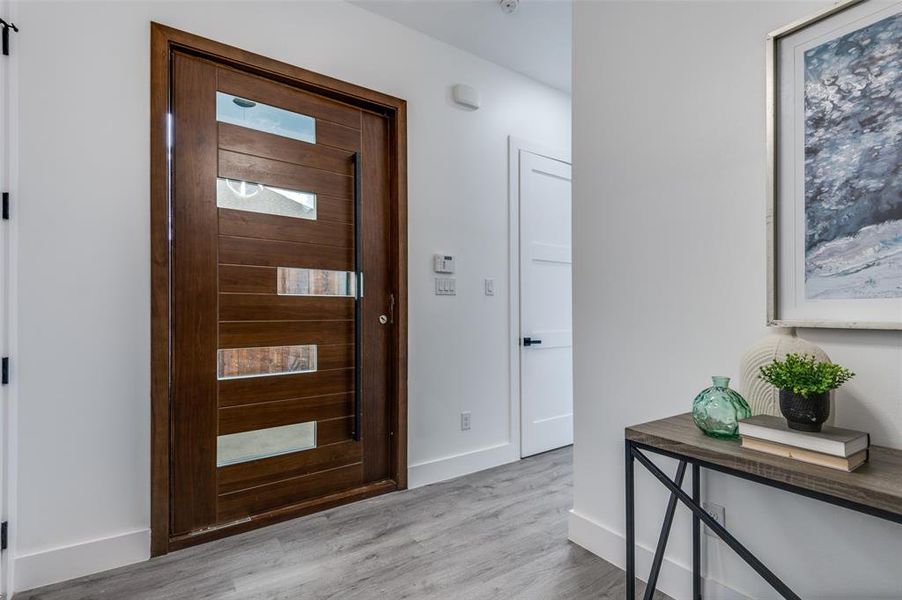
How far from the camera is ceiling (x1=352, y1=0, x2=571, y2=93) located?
2.54 meters

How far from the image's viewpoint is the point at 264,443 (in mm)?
2289

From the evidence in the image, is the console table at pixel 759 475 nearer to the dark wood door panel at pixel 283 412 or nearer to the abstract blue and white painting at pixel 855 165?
the abstract blue and white painting at pixel 855 165

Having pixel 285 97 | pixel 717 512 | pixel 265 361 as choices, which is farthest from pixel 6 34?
pixel 717 512

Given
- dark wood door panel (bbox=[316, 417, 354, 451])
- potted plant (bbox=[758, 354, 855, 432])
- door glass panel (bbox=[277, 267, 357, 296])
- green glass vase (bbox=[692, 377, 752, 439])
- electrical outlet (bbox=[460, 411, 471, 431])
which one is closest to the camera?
potted plant (bbox=[758, 354, 855, 432])

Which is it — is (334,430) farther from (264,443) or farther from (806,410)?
(806,410)

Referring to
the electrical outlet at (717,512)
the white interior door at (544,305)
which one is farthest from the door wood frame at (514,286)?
the electrical outlet at (717,512)

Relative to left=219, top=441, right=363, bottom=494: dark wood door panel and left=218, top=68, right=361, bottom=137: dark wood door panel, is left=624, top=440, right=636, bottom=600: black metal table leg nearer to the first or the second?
left=219, top=441, right=363, bottom=494: dark wood door panel

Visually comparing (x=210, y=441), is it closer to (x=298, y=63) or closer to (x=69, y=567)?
(x=69, y=567)

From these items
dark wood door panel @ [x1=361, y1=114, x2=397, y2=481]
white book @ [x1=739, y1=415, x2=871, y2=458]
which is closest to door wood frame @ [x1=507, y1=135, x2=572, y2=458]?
dark wood door panel @ [x1=361, y1=114, x2=397, y2=481]

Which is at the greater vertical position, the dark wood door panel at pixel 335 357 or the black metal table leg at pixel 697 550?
the dark wood door panel at pixel 335 357

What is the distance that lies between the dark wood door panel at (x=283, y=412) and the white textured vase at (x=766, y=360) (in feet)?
6.17

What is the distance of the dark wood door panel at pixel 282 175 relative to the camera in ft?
7.24

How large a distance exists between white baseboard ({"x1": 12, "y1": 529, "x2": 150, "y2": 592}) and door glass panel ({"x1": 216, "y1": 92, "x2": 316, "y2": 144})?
1.85 metres

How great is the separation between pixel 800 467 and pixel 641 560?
3.17 feet
